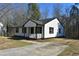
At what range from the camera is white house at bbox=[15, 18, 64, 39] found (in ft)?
28.4

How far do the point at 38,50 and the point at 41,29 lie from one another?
4.41ft

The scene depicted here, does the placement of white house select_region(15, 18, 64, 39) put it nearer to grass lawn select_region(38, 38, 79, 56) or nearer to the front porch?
the front porch

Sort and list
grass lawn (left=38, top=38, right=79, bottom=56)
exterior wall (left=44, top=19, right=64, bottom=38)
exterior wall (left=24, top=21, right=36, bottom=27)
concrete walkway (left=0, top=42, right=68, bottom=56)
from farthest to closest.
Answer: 1. exterior wall (left=44, top=19, right=64, bottom=38)
2. exterior wall (left=24, top=21, right=36, bottom=27)
3. grass lawn (left=38, top=38, right=79, bottom=56)
4. concrete walkway (left=0, top=42, right=68, bottom=56)

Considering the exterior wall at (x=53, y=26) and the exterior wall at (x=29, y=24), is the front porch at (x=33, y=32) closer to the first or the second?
the exterior wall at (x=29, y=24)

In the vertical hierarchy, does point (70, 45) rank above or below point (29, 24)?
below

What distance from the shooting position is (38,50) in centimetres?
811

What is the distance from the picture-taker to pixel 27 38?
8.59 meters

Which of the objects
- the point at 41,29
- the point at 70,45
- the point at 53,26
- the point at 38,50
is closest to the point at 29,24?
the point at 41,29

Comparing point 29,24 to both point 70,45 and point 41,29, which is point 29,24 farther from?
point 70,45

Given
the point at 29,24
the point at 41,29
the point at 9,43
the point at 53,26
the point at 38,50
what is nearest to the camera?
the point at 38,50

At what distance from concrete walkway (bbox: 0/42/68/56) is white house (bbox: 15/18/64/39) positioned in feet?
1.68

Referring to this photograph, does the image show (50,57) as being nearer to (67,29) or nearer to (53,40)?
(53,40)

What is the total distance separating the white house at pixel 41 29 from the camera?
341 inches

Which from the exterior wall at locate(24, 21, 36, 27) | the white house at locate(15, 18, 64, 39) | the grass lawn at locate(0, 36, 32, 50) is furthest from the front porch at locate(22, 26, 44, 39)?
the grass lawn at locate(0, 36, 32, 50)
